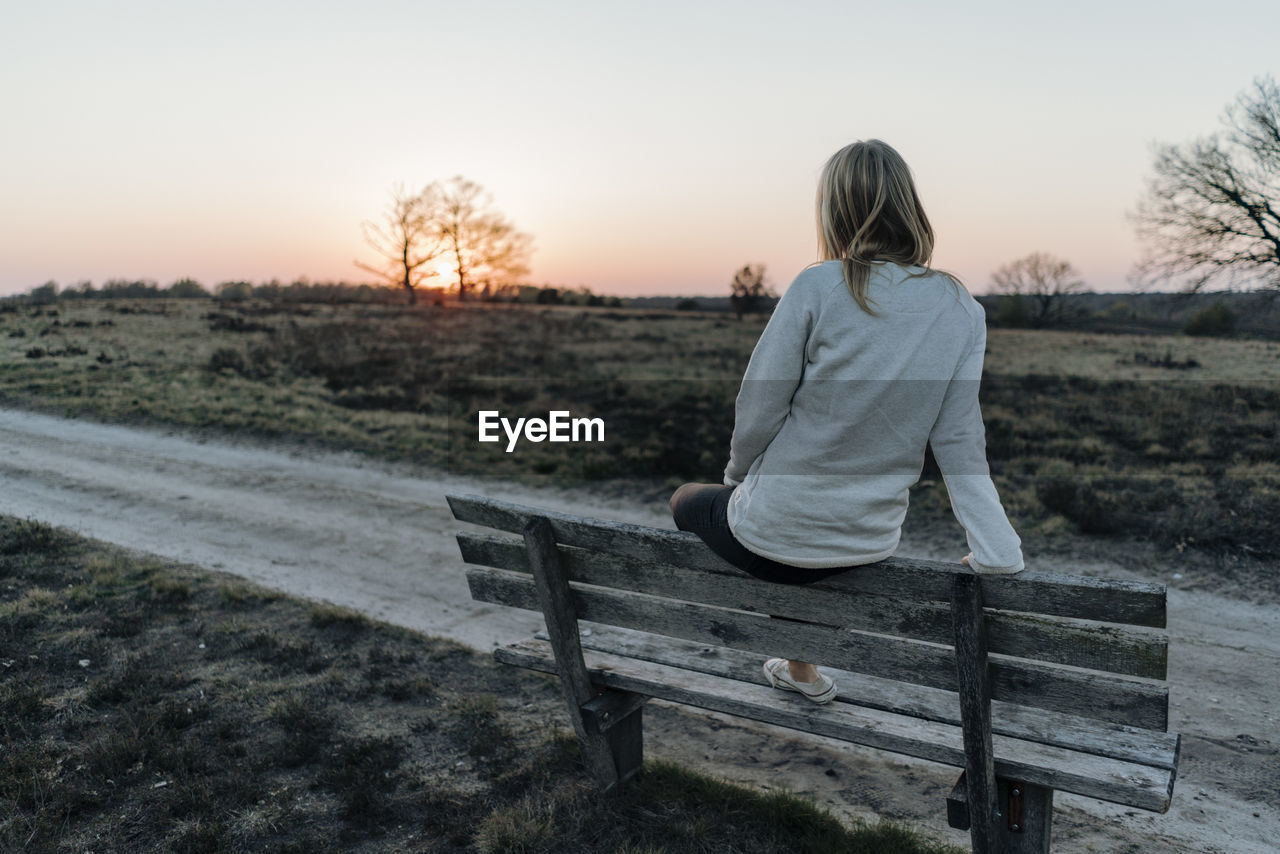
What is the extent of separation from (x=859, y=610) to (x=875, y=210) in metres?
1.22

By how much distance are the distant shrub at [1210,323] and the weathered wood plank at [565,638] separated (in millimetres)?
40463

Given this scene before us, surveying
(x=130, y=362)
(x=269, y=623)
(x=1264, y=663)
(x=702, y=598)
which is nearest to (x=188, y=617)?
(x=269, y=623)

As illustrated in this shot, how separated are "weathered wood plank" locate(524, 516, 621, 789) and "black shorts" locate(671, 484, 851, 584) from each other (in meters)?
0.53

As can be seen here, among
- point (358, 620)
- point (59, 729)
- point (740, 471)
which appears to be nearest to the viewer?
point (740, 471)

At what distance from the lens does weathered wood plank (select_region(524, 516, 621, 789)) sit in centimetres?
304

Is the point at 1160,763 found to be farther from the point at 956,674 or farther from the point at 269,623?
the point at 269,623

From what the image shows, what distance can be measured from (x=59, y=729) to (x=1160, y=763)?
4615 millimetres

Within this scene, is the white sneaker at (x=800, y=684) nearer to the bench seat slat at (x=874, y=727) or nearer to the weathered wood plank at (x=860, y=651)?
the bench seat slat at (x=874, y=727)

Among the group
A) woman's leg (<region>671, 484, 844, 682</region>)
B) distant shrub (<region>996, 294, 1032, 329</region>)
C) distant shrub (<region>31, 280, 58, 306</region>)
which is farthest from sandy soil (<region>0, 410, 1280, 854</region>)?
distant shrub (<region>996, 294, 1032, 329</region>)

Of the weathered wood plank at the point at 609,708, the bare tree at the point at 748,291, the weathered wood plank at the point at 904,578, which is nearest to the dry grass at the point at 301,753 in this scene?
the weathered wood plank at the point at 609,708

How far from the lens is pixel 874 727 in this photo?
112 inches

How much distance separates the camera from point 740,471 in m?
2.75

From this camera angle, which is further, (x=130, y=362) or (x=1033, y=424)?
(x=130, y=362)

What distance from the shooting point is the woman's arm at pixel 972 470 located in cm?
237
